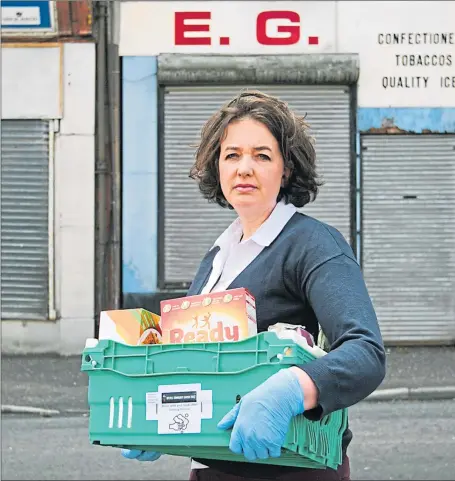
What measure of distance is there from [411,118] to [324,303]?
1316 centimetres

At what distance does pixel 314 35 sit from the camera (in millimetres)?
15250

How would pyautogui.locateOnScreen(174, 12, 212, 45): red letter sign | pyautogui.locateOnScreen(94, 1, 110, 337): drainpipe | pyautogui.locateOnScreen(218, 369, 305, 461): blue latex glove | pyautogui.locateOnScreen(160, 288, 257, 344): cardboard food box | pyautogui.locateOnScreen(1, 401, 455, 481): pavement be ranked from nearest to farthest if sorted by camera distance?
1. pyautogui.locateOnScreen(218, 369, 305, 461): blue latex glove
2. pyautogui.locateOnScreen(160, 288, 257, 344): cardboard food box
3. pyautogui.locateOnScreen(1, 401, 455, 481): pavement
4. pyautogui.locateOnScreen(94, 1, 110, 337): drainpipe
5. pyautogui.locateOnScreen(174, 12, 212, 45): red letter sign

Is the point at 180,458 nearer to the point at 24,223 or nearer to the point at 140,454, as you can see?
the point at 140,454

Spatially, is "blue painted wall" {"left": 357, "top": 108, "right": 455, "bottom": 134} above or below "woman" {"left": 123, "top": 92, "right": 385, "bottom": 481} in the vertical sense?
above

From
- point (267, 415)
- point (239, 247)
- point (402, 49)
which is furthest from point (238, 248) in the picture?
point (402, 49)

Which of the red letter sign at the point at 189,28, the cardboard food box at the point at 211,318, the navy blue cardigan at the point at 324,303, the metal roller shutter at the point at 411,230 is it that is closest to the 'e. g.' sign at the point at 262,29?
the red letter sign at the point at 189,28

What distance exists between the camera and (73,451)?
331 inches

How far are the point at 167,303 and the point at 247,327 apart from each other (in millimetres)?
210

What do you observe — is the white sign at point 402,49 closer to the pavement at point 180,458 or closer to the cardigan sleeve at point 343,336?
the pavement at point 180,458

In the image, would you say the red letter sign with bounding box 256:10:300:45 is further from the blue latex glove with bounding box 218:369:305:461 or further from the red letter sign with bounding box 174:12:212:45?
the blue latex glove with bounding box 218:369:305:461

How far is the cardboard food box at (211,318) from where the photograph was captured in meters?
2.53

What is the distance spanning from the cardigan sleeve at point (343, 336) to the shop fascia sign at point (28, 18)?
42.8 ft

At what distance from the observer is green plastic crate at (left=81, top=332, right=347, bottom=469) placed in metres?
2.40

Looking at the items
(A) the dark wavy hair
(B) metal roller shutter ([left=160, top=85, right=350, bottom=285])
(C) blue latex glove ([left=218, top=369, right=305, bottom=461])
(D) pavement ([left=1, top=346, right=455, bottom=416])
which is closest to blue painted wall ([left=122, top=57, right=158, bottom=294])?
(B) metal roller shutter ([left=160, top=85, right=350, bottom=285])
